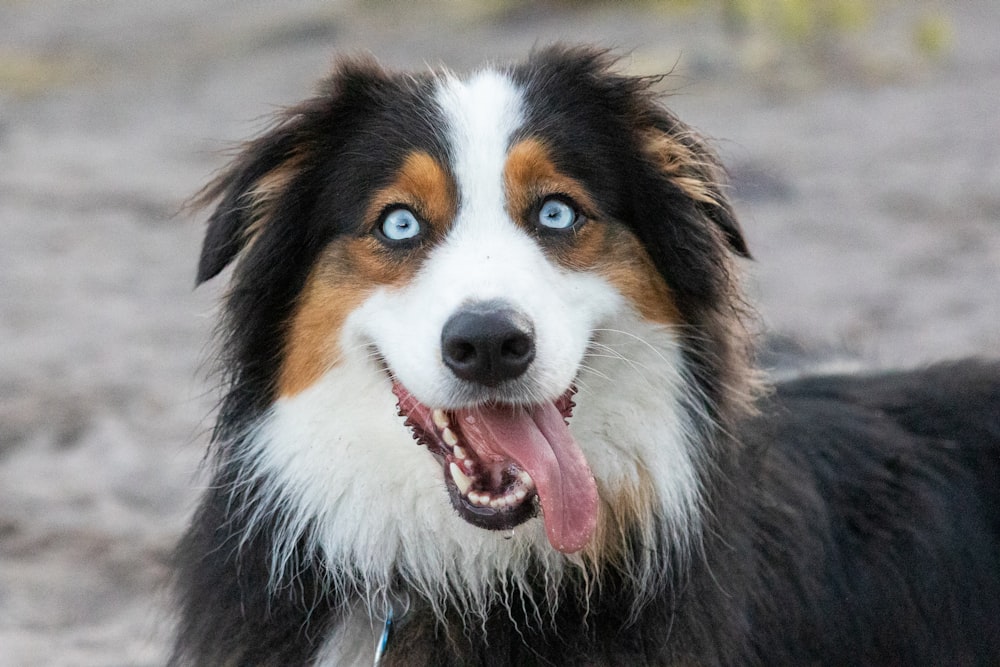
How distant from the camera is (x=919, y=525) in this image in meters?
3.89

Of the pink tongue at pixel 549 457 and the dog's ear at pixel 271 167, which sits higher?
the dog's ear at pixel 271 167

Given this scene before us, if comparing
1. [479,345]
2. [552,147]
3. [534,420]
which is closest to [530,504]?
[534,420]

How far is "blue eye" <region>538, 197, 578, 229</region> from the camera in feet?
11.0

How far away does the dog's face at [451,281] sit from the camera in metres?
3.20

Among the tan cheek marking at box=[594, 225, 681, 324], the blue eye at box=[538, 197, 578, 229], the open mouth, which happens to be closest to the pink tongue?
the open mouth

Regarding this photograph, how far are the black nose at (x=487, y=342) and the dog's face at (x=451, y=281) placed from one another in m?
0.07

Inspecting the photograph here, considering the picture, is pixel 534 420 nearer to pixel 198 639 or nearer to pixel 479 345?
pixel 479 345

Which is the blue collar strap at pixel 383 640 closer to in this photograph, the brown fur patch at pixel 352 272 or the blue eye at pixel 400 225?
the brown fur patch at pixel 352 272

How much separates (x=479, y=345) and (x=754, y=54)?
36.1 feet

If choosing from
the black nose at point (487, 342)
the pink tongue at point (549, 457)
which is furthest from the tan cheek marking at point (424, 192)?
the pink tongue at point (549, 457)

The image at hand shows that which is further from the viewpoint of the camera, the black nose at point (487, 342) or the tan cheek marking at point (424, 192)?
the tan cheek marking at point (424, 192)

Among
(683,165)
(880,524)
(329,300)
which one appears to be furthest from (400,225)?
(880,524)

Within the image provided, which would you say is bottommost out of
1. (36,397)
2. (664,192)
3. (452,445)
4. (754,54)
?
(36,397)

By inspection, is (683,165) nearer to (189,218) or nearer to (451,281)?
(451,281)
